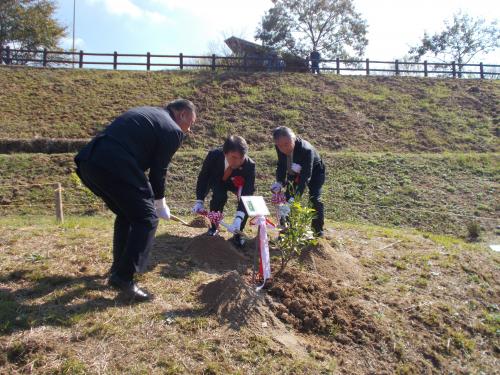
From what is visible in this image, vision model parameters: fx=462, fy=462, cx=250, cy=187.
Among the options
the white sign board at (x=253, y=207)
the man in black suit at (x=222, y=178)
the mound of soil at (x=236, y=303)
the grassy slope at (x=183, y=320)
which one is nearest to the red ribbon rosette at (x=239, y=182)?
the man in black suit at (x=222, y=178)

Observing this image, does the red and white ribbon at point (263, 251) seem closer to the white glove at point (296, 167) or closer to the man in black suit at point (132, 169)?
the man in black suit at point (132, 169)

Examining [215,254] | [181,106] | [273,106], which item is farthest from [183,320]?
[273,106]

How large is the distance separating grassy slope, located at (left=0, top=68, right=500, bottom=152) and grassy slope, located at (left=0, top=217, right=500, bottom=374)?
10869 mm

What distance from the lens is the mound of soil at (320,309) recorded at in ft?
13.0

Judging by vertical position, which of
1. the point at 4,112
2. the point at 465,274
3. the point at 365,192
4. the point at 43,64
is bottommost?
the point at 465,274

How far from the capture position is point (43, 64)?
21219 mm

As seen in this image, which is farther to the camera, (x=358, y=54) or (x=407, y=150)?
(x=358, y=54)

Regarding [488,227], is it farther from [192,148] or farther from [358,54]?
[358,54]

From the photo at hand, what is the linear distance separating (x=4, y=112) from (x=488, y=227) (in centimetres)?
1580

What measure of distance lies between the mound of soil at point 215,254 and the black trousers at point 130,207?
1.34 meters

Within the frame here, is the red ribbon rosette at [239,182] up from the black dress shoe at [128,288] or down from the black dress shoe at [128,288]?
up

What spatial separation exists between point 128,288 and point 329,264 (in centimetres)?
237

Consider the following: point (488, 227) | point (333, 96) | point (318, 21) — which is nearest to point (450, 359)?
point (488, 227)

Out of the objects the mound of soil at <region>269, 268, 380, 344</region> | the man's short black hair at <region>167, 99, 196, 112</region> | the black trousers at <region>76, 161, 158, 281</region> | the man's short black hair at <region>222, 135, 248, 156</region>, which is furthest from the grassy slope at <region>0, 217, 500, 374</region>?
the man's short black hair at <region>167, 99, 196, 112</region>
